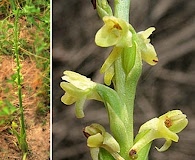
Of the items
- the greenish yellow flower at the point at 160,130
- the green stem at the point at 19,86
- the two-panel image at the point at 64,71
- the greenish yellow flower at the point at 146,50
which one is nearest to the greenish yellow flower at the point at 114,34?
the greenish yellow flower at the point at 146,50

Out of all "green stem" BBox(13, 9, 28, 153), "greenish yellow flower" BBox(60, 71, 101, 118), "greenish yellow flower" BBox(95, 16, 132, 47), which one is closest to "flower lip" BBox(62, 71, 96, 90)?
"greenish yellow flower" BBox(60, 71, 101, 118)

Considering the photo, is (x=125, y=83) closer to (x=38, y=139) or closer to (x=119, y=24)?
(x=119, y=24)

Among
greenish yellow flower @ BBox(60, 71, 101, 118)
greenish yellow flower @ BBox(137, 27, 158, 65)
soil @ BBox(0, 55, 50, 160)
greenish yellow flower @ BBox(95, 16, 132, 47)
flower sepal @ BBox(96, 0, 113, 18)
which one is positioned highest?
flower sepal @ BBox(96, 0, 113, 18)

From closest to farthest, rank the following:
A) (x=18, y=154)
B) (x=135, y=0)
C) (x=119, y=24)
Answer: (x=119, y=24) < (x=18, y=154) < (x=135, y=0)

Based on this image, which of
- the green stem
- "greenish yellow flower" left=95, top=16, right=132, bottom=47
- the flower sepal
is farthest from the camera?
the green stem

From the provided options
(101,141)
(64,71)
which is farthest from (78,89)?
(64,71)

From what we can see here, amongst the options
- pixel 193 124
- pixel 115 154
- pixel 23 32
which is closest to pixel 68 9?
pixel 23 32

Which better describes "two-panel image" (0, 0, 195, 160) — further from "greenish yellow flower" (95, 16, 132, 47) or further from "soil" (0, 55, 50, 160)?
"greenish yellow flower" (95, 16, 132, 47)
